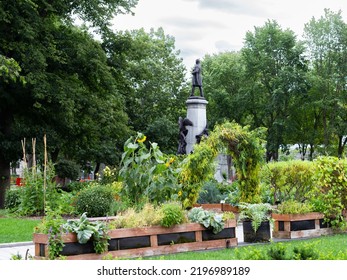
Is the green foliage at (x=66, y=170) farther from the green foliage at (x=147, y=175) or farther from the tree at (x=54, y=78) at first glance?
the green foliage at (x=147, y=175)

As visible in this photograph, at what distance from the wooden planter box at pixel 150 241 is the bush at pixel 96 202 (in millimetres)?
5660

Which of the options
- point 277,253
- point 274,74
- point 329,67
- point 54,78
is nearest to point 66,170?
point 54,78

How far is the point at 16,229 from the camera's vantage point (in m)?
13.7

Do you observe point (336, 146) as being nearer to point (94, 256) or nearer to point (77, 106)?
point (77, 106)

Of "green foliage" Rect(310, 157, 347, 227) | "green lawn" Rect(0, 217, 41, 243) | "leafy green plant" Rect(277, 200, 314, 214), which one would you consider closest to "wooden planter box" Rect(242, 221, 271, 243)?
"leafy green plant" Rect(277, 200, 314, 214)

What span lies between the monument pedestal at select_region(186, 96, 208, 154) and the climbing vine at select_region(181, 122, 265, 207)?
570 inches

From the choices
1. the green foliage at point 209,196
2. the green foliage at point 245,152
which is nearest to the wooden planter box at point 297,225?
the green foliage at point 245,152

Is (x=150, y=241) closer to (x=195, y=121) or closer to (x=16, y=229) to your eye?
(x=16, y=229)

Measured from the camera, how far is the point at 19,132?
22812 mm

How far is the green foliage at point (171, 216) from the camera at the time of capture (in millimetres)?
9500

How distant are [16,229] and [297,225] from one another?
6888 mm

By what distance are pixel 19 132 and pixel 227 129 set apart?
42.3 ft

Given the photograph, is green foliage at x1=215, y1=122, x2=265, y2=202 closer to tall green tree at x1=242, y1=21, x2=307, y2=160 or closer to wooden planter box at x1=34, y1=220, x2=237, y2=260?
wooden planter box at x1=34, y1=220, x2=237, y2=260

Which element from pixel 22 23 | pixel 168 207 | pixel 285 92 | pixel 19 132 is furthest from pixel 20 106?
pixel 285 92
